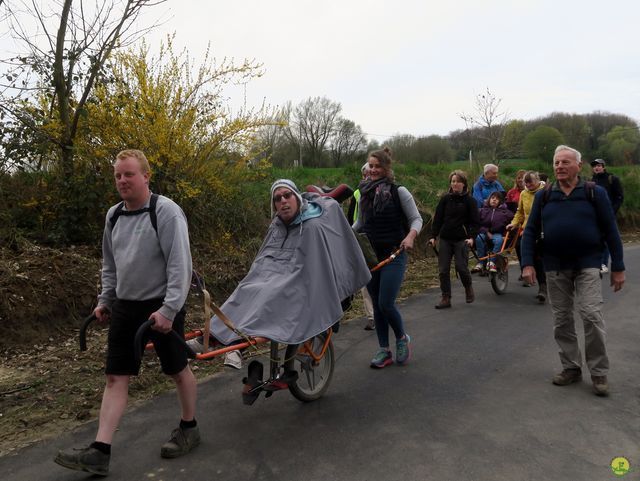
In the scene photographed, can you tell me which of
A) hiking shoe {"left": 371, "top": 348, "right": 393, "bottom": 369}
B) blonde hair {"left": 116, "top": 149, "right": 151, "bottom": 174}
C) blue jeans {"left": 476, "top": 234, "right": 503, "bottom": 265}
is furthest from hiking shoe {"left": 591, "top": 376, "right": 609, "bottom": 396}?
blue jeans {"left": 476, "top": 234, "right": 503, "bottom": 265}

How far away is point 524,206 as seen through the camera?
9.41 metres

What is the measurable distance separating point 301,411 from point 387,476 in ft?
4.26

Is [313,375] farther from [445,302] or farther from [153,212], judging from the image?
[445,302]

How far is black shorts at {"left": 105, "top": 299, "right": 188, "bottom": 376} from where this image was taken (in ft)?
12.3

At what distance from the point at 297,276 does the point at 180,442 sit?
4.76ft

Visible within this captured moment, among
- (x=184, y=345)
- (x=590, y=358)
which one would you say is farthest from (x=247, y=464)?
(x=590, y=358)

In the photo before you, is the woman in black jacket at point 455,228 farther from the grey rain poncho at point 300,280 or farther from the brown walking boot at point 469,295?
the grey rain poncho at point 300,280

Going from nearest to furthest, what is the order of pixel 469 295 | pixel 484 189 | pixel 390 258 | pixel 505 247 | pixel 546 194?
pixel 546 194 → pixel 390 258 → pixel 469 295 → pixel 505 247 → pixel 484 189

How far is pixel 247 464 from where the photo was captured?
3812mm

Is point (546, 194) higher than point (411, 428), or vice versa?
point (546, 194)

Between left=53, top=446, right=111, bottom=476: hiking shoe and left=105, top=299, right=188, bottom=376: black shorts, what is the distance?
51cm

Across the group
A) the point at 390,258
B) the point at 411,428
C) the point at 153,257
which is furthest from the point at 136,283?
the point at 390,258

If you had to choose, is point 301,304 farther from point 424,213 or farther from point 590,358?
point 424,213

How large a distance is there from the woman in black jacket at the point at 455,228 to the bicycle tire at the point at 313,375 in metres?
3.88
